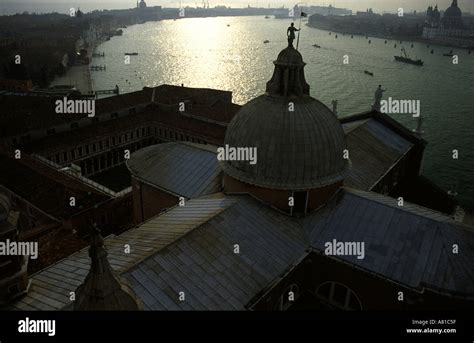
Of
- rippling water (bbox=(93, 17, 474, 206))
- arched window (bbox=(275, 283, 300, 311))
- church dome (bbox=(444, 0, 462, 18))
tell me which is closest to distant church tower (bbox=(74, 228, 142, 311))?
arched window (bbox=(275, 283, 300, 311))

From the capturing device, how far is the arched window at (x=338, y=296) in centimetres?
2109

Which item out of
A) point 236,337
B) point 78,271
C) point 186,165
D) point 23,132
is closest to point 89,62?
point 23,132

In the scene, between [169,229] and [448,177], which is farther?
[448,177]

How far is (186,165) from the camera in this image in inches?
1113

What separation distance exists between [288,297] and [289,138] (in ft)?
26.9

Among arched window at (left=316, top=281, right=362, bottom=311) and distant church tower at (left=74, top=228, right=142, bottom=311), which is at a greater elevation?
distant church tower at (left=74, top=228, right=142, bottom=311)

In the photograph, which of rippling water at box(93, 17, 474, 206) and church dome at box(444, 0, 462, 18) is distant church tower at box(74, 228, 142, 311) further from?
church dome at box(444, 0, 462, 18)

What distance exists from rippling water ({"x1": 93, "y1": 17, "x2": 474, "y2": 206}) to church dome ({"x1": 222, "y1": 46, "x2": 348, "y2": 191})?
33807 millimetres

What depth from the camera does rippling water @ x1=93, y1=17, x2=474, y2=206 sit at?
63.9 metres

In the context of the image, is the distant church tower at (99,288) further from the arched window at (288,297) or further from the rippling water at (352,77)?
the rippling water at (352,77)

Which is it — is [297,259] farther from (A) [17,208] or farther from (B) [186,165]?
(A) [17,208]

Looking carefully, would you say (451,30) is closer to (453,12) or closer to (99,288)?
(453,12)

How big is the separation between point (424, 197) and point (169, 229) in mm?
29247

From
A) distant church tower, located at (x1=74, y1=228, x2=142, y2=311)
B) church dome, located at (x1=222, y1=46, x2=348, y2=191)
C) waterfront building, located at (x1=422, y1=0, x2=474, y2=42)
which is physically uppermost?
waterfront building, located at (x1=422, y1=0, x2=474, y2=42)
